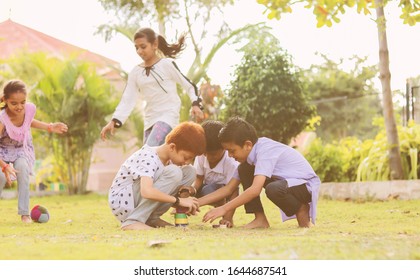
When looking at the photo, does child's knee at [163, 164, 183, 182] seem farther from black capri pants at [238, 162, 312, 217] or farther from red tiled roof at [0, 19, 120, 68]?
red tiled roof at [0, 19, 120, 68]

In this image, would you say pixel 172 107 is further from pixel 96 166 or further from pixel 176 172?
pixel 96 166

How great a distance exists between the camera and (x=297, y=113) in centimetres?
949

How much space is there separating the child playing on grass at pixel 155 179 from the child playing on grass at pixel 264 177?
0.21 meters

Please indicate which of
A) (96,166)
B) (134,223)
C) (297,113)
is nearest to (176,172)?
(134,223)

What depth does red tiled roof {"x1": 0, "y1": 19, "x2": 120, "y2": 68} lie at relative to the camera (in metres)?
10.5

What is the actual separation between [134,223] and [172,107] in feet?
3.98

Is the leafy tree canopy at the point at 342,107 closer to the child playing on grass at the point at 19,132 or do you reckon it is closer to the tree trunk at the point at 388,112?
the tree trunk at the point at 388,112

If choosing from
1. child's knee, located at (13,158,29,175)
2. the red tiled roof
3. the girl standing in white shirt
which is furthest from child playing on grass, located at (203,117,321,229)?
the red tiled roof

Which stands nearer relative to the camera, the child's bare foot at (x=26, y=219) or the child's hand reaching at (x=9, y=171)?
the child's hand reaching at (x=9, y=171)

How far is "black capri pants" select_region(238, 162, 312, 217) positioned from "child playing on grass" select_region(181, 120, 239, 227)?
188 mm

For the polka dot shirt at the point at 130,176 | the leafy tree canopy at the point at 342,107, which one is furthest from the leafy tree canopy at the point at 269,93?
the leafy tree canopy at the point at 342,107

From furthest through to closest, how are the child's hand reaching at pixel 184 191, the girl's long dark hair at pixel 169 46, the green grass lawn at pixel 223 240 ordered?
the girl's long dark hair at pixel 169 46
the child's hand reaching at pixel 184 191
the green grass lawn at pixel 223 240

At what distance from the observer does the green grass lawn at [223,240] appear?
2.89 m
